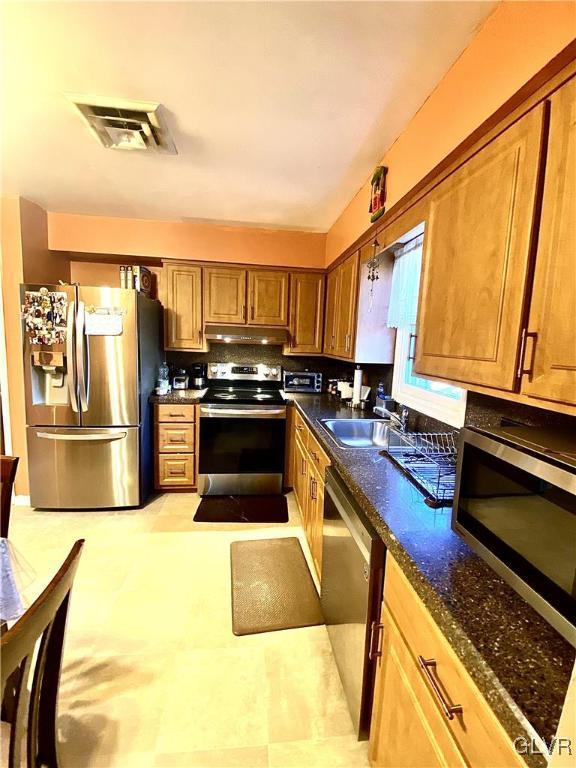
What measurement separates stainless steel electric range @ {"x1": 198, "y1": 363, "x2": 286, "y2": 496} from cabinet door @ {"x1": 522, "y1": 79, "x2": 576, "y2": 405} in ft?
7.73

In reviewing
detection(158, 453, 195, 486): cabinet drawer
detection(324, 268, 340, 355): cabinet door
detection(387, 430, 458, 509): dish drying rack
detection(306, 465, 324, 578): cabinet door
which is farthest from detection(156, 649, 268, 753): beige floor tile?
detection(324, 268, 340, 355): cabinet door

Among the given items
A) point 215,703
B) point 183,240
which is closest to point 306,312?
point 183,240

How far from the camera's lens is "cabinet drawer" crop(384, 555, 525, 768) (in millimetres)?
583

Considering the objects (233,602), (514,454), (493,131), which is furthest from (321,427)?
(493,131)

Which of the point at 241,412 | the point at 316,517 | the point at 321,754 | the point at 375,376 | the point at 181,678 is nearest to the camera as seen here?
the point at 321,754

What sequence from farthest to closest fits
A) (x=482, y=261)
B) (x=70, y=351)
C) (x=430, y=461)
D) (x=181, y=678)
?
(x=70, y=351) → (x=430, y=461) → (x=181, y=678) → (x=482, y=261)

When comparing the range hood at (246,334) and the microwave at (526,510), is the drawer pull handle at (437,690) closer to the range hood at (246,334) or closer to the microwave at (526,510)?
the microwave at (526,510)

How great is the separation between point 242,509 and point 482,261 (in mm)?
2603

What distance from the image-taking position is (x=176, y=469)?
314cm

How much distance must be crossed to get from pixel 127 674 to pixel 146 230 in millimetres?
3239

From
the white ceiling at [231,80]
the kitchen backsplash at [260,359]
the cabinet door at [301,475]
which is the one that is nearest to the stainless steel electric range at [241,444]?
the cabinet door at [301,475]

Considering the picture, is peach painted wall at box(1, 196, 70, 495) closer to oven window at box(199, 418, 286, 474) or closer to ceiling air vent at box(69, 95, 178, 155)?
ceiling air vent at box(69, 95, 178, 155)

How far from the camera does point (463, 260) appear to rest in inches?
46.4

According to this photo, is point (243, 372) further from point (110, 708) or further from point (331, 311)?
point (110, 708)
